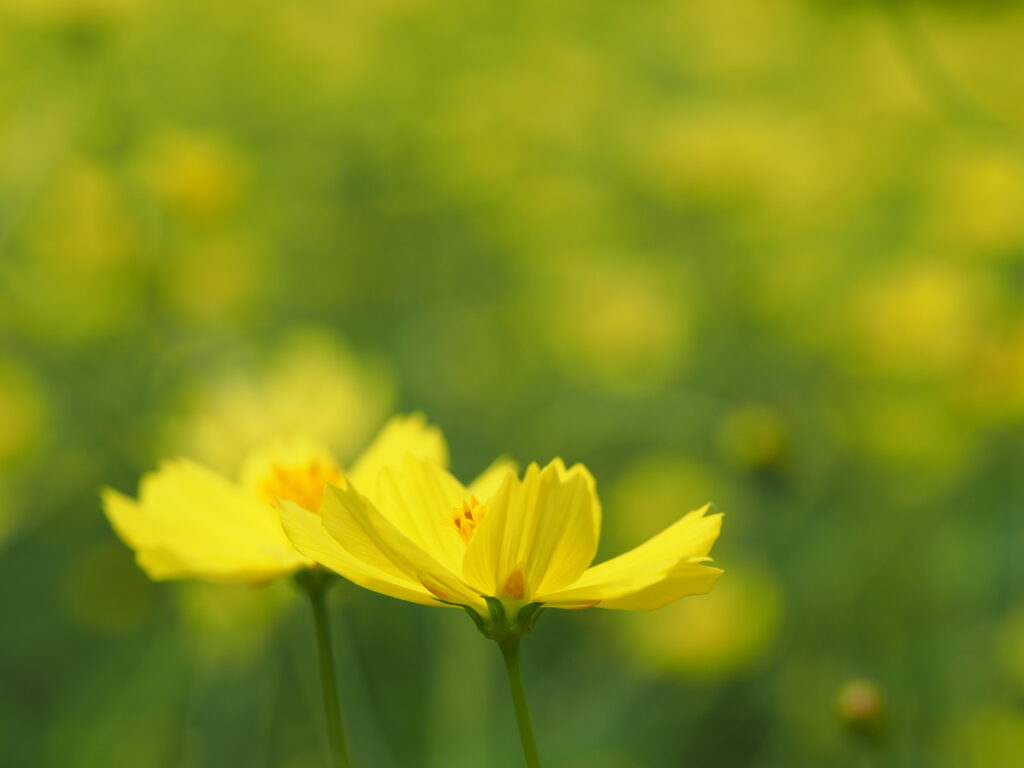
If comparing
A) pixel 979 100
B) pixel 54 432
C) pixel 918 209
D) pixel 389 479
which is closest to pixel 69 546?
pixel 54 432

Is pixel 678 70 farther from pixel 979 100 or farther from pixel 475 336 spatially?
pixel 475 336

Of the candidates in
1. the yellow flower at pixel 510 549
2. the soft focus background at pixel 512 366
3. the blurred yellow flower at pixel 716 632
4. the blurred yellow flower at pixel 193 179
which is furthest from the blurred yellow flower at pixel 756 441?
the blurred yellow flower at pixel 193 179

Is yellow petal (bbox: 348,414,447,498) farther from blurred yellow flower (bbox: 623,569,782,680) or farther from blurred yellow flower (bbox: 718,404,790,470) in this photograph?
blurred yellow flower (bbox: 623,569,782,680)

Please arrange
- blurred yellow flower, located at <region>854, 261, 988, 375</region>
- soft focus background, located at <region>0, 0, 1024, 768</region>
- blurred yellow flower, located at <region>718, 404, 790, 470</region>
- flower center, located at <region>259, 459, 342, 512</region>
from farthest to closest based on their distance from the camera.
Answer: blurred yellow flower, located at <region>854, 261, 988, 375</region>, soft focus background, located at <region>0, 0, 1024, 768</region>, blurred yellow flower, located at <region>718, 404, 790, 470</region>, flower center, located at <region>259, 459, 342, 512</region>

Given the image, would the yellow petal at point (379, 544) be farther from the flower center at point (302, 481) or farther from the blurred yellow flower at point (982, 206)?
the blurred yellow flower at point (982, 206)

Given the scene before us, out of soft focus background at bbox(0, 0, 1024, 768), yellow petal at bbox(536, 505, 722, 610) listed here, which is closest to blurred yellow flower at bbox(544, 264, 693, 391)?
soft focus background at bbox(0, 0, 1024, 768)

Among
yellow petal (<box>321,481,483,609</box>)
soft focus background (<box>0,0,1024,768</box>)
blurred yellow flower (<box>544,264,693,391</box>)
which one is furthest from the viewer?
blurred yellow flower (<box>544,264,693,391</box>)
